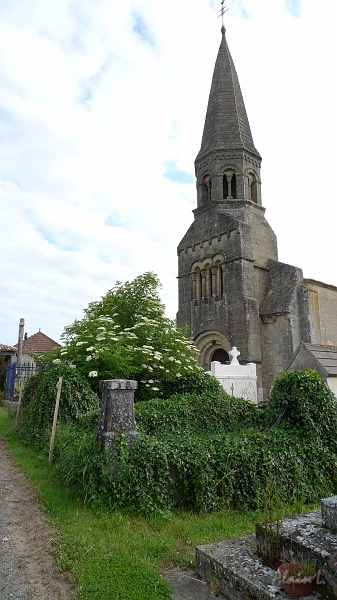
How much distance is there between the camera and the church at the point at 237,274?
17.0m

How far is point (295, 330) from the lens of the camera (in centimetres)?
1678

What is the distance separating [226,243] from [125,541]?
50.6 feet

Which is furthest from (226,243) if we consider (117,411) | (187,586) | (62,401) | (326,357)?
(187,586)

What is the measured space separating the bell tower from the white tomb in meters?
4.28

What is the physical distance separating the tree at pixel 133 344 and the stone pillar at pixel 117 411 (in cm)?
304

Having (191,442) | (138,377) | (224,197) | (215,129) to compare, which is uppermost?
(215,129)

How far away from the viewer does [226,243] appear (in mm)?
18281

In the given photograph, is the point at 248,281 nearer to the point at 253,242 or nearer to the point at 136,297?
the point at 253,242

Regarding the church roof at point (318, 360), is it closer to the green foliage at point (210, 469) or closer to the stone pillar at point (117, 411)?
the green foliage at point (210, 469)

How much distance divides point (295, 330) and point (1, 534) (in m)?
14.3

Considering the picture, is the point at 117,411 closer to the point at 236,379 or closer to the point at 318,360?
the point at 318,360

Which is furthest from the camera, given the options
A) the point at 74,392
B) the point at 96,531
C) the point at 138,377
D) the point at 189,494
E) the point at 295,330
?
the point at 295,330

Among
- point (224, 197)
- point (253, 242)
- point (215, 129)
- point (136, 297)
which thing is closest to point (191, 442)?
point (136, 297)

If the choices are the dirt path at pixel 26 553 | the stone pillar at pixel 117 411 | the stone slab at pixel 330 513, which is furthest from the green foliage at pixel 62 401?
the stone slab at pixel 330 513
